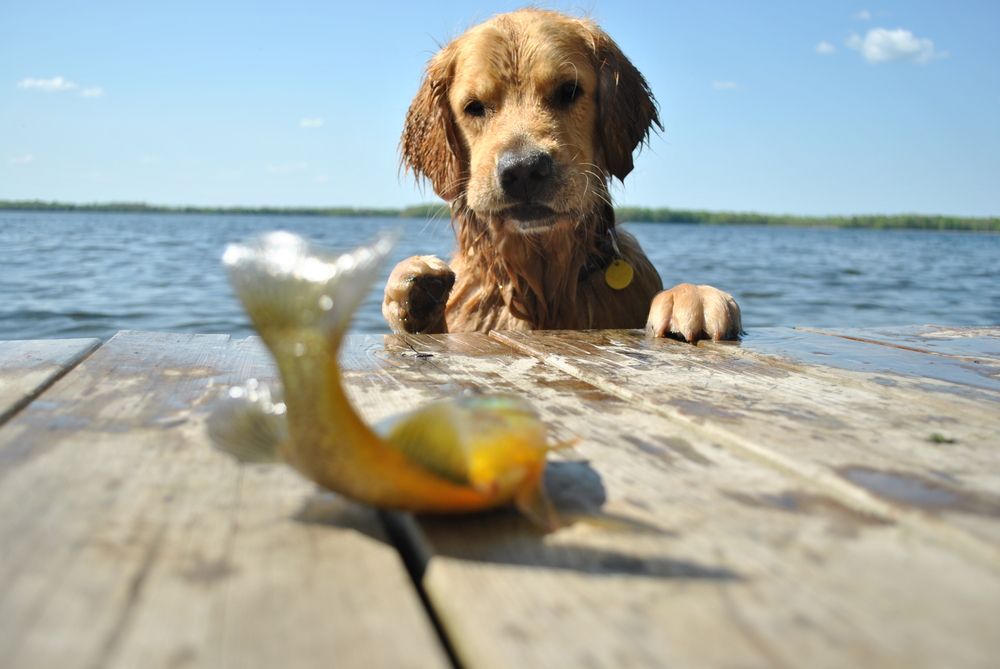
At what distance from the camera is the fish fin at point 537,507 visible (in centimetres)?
96

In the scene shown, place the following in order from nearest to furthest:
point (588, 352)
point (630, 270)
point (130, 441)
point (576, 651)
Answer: point (576, 651) < point (130, 441) < point (588, 352) < point (630, 270)

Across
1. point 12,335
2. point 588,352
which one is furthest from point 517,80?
point 12,335

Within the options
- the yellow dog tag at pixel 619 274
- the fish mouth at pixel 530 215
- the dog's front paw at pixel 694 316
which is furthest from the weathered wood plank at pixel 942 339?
the fish mouth at pixel 530 215

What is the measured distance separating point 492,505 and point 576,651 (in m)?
0.29

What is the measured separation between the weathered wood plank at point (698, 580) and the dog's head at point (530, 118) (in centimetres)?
219

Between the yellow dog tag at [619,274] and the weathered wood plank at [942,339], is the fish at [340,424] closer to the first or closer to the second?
the weathered wood plank at [942,339]

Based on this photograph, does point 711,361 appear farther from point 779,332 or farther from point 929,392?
point 779,332

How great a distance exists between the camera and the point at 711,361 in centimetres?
Result: 244

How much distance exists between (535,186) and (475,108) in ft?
2.34

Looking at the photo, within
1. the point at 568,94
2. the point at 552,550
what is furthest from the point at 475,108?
the point at 552,550

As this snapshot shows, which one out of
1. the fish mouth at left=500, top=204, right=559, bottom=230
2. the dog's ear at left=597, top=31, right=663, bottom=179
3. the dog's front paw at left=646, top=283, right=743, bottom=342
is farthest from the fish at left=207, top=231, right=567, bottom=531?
the dog's ear at left=597, top=31, right=663, bottom=179

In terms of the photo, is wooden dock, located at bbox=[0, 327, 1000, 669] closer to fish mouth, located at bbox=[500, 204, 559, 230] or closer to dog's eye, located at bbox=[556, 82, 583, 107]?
fish mouth, located at bbox=[500, 204, 559, 230]

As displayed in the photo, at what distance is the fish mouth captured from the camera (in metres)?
3.32

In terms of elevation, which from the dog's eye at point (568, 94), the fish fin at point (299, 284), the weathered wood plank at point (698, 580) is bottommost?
the weathered wood plank at point (698, 580)
